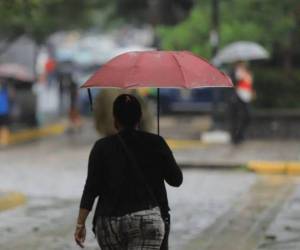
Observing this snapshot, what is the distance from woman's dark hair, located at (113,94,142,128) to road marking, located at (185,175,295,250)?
3.72 meters

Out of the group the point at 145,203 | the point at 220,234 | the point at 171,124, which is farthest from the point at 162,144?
the point at 171,124

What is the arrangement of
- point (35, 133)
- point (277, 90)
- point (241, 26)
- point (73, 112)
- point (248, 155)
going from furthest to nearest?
point (35, 133), point (73, 112), point (241, 26), point (277, 90), point (248, 155)

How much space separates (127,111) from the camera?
17.4 ft

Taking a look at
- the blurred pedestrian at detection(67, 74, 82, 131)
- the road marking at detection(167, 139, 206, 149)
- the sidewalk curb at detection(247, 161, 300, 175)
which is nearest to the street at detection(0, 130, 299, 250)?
the sidewalk curb at detection(247, 161, 300, 175)

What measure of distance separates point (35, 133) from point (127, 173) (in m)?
18.4

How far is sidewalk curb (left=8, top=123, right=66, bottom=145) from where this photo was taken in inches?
881

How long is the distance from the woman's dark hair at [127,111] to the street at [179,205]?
3731 mm

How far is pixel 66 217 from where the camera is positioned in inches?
428

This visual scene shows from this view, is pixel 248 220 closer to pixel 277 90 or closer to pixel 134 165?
pixel 134 165

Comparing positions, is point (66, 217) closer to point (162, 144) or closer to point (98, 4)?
point (162, 144)

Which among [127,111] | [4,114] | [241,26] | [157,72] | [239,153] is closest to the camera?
[127,111]

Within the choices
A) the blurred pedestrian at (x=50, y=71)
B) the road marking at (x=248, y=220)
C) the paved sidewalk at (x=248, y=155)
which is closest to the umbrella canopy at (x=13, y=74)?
the paved sidewalk at (x=248, y=155)

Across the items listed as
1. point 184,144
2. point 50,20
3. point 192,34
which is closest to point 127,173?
point 184,144

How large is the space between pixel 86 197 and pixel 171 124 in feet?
62.1
